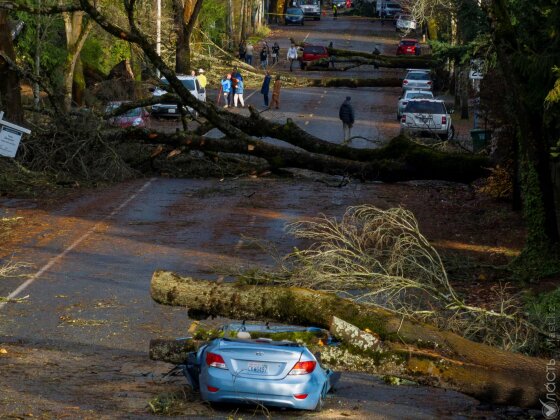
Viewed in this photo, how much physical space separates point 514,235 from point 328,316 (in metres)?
12.9

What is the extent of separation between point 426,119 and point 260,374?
30298 mm

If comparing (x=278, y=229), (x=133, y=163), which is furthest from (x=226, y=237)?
(x=133, y=163)

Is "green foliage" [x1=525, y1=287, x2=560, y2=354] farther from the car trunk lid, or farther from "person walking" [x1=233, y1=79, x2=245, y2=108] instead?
"person walking" [x1=233, y1=79, x2=245, y2=108]

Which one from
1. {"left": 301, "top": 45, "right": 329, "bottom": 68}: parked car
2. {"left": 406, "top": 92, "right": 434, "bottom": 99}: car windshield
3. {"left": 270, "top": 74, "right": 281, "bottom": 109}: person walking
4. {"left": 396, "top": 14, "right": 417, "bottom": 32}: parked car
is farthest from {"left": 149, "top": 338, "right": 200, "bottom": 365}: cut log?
{"left": 396, "top": 14, "right": 417, "bottom": 32}: parked car

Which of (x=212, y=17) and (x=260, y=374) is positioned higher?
(x=212, y=17)

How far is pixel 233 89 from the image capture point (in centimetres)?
4981

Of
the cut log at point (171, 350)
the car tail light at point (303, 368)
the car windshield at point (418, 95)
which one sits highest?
the car tail light at point (303, 368)

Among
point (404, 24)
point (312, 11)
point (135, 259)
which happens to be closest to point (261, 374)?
point (135, 259)

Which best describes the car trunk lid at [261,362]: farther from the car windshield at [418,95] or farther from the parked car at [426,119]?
the car windshield at [418,95]

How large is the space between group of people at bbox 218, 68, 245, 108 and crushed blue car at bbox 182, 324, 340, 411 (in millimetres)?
37890

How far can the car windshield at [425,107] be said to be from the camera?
43.5m

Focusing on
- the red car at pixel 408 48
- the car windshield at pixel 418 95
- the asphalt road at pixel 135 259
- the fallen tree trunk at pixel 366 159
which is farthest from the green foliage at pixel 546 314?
the red car at pixel 408 48

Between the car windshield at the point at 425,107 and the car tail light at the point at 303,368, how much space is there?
32.2m

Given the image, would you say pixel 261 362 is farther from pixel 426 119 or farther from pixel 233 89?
pixel 233 89
